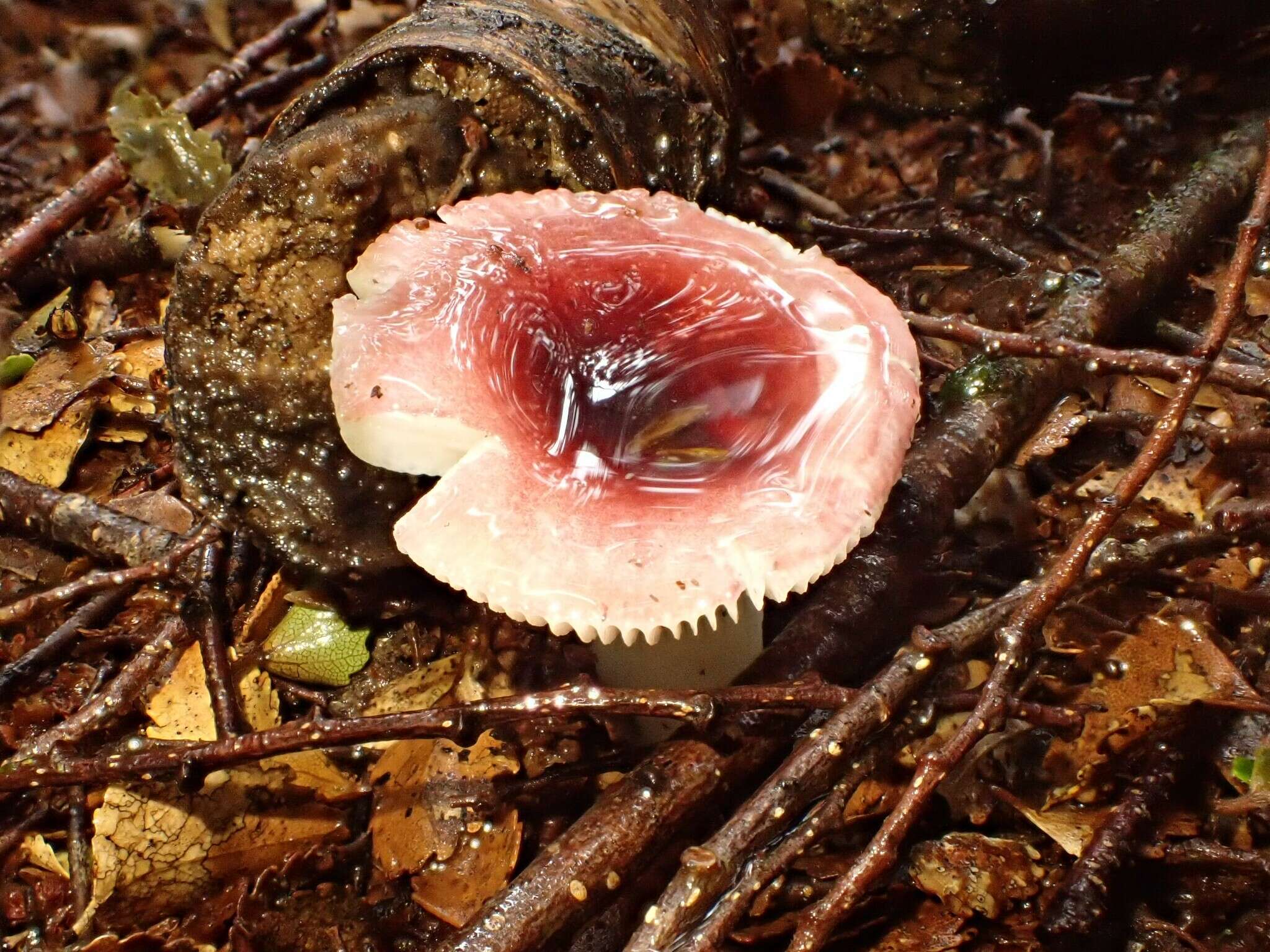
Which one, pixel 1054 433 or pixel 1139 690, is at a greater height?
pixel 1054 433

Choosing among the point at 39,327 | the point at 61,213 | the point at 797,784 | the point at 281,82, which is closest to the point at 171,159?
the point at 61,213

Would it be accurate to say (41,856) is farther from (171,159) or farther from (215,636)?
(171,159)

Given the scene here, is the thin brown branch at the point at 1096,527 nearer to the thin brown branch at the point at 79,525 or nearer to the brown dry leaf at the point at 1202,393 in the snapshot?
the brown dry leaf at the point at 1202,393

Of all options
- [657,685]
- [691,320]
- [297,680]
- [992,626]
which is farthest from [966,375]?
[297,680]

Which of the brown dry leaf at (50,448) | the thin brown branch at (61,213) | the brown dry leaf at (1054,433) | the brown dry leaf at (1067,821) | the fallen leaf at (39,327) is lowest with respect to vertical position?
the brown dry leaf at (1067,821)

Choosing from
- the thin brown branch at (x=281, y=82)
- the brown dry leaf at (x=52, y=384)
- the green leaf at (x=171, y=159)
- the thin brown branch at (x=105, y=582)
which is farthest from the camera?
the thin brown branch at (x=281, y=82)

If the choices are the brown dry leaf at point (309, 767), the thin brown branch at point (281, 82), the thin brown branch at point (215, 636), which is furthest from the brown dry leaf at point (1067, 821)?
the thin brown branch at point (281, 82)
